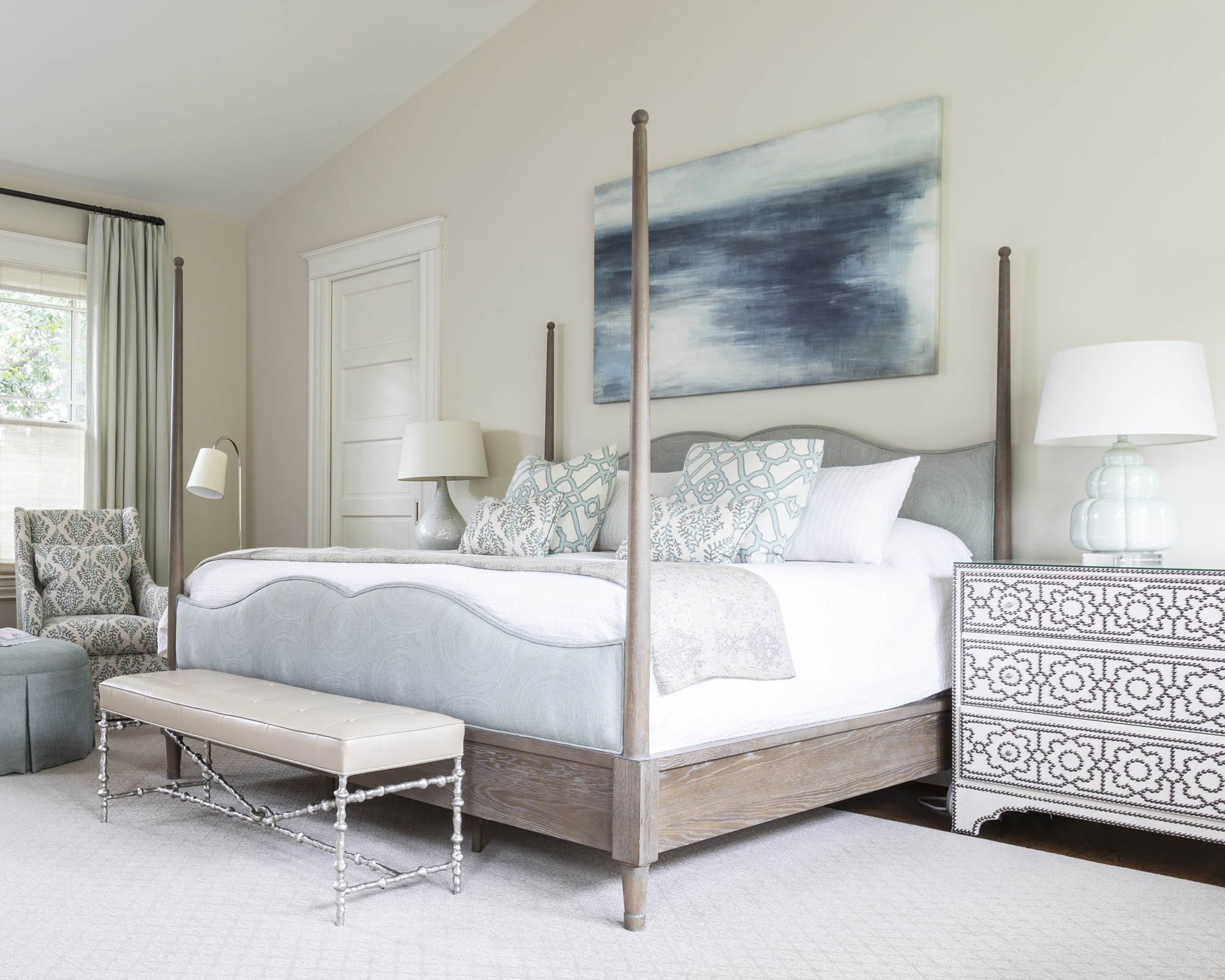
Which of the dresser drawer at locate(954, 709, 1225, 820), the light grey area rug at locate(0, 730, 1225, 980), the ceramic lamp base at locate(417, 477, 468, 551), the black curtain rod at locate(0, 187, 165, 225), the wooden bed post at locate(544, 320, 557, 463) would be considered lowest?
the light grey area rug at locate(0, 730, 1225, 980)

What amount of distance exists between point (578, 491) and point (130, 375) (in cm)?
307

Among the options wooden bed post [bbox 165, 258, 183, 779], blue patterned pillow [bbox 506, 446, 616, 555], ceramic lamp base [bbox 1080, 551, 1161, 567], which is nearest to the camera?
ceramic lamp base [bbox 1080, 551, 1161, 567]

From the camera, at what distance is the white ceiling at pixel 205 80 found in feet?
14.7

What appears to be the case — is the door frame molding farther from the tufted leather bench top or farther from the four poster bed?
the tufted leather bench top

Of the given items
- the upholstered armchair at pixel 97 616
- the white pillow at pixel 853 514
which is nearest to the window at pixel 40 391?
the upholstered armchair at pixel 97 616

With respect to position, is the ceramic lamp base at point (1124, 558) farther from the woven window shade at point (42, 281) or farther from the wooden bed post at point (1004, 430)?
the woven window shade at point (42, 281)

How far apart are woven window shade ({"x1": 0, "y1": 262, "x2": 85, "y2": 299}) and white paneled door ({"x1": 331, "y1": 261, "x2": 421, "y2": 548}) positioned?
51.6 inches

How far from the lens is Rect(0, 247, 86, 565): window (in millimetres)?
5316

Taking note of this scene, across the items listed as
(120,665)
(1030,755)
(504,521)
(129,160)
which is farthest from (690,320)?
(129,160)

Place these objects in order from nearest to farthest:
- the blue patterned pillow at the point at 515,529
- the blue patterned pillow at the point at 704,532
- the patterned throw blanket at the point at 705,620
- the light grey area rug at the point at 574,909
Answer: the light grey area rug at the point at 574,909 < the patterned throw blanket at the point at 705,620 < the blue patterned pillow at the point at 704,532 < the blue patterned pillow at the point at 515,529

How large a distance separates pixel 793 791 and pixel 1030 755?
28.6 inches

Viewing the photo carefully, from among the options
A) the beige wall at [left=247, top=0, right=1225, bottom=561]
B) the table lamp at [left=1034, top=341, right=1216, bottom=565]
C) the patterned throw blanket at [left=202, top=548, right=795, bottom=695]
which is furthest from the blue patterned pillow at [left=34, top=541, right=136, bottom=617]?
the table lamp at [left=1034, top=341, right=1216, bottom=565]

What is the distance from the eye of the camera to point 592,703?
2143mm

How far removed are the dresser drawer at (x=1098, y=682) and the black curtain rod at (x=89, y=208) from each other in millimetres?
4892
